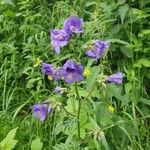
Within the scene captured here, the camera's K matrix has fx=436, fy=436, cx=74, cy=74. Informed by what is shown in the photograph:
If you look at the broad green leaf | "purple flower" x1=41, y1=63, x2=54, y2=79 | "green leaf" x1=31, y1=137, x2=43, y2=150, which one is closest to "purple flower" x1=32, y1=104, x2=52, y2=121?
"purple flower" x1=41, y1=63, x2=54, y2=79

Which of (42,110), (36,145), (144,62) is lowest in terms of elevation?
(36,145)

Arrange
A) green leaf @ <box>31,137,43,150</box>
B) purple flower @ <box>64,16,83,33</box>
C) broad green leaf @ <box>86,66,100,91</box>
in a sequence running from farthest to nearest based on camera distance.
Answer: green leaf @ <box>31,137,43,150</box> → broad green leaf @ <box>86,66,100,91</box> → purple flower @ <box>64,16,83,33</box>

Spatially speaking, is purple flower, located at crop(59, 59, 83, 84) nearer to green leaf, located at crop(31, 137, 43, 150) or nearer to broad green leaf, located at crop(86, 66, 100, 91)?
broad green leaf, located at crop(86, 66, 100, 91)

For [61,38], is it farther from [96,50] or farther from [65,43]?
[96,50]

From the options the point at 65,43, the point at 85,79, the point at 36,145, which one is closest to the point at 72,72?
the point at 65,43

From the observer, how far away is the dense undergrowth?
289 cm

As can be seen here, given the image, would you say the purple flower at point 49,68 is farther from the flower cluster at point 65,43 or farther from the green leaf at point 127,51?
the green leaf at point 127,51

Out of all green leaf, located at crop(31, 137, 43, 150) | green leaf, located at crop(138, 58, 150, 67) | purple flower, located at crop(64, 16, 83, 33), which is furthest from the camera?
green leaf, located at crop(138, 58, 150, 67)

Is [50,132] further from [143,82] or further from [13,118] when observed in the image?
[143,82]

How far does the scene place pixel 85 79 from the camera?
304cm

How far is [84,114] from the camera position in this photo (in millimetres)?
2812

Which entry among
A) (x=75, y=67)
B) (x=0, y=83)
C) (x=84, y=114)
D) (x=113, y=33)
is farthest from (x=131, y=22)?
(x=75, y=67)

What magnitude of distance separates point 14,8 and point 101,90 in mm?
1860

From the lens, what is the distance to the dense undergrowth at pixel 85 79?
289cm
